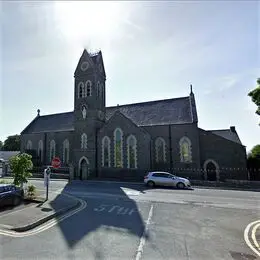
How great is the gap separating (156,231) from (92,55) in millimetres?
34554

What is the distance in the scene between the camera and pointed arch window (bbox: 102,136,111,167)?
110ft

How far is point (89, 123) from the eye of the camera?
3594 cm

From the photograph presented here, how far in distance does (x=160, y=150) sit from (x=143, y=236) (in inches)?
1002

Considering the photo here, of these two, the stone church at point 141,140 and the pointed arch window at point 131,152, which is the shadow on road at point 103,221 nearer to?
the pointed arch window at point 131,152

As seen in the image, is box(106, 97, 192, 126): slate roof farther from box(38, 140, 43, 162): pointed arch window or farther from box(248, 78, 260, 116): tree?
box(248, 78, 260, 116): tree

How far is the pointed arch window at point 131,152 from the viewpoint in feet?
105

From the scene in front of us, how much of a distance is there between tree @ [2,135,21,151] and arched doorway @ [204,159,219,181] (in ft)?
206

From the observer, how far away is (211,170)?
3105 cm

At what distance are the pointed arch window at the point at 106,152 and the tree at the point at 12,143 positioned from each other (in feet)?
166

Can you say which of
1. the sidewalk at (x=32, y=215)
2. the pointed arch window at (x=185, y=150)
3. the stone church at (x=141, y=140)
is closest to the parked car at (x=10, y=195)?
the sidewalk at (x=32, y=215)

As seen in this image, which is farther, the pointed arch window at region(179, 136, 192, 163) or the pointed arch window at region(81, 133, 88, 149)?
the pointed arch window at region(81, 133, 88, 149)

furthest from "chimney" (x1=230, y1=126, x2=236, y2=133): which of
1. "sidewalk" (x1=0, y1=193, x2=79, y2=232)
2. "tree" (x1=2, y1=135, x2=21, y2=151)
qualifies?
"tree" (x1=2, y1=135, x2=21, y2=151)

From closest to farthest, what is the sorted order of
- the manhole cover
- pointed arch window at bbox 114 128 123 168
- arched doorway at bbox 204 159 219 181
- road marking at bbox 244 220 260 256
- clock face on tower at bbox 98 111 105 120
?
1. the manhole cover
2. road marking at bbox 244 220 260 256
3. arched doorway at bbox 204 159 219 181
4. pointed arch window at bbox 114 128 123 168
5. clock face on tower at bbox 98 111 105 120

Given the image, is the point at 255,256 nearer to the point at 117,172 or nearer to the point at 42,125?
the point at 117,172
